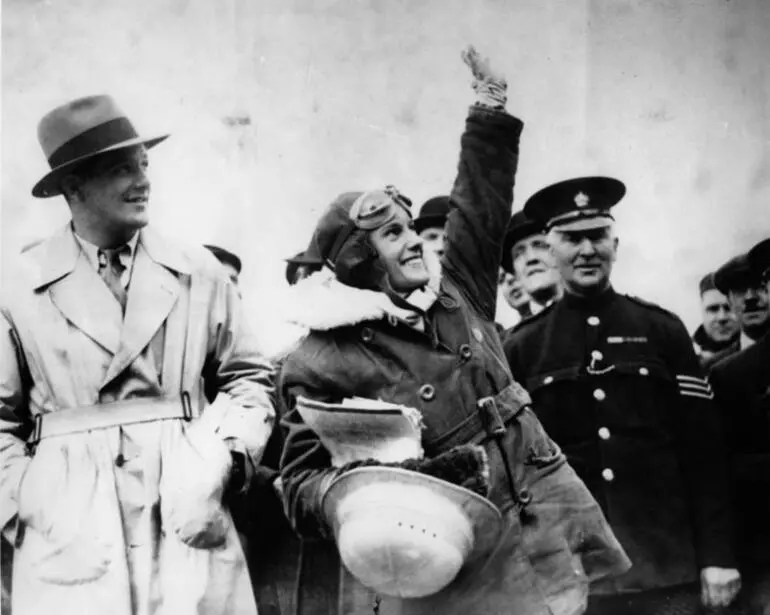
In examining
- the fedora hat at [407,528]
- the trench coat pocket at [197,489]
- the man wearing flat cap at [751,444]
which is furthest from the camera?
the man wearing flat cap at [751,444]

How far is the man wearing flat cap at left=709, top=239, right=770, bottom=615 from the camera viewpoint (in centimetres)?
372

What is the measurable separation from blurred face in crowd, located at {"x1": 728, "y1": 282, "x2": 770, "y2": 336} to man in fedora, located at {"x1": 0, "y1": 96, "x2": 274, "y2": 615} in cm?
143

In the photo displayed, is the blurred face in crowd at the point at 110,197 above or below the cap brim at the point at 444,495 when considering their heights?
above

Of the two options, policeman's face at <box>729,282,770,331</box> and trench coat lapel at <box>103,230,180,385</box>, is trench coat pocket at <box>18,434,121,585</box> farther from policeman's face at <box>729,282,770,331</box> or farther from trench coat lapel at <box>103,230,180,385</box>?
policeman's face at <box>729,282,770,331</box>

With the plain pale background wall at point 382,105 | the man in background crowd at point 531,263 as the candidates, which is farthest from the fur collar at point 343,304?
the man in background crowd at point 531,263

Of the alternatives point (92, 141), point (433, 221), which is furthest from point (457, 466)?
point (92, 141)

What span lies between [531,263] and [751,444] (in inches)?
32.6

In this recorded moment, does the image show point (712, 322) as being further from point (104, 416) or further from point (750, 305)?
point (104, 416)

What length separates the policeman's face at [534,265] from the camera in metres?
3.92

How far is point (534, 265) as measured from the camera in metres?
3.95

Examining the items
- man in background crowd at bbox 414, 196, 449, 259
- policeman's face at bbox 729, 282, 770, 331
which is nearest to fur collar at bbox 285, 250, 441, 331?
man in background crowd at bbox 414, 196, 449, 259

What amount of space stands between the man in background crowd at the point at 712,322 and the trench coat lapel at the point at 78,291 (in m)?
1.69

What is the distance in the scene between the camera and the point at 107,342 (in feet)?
11.5

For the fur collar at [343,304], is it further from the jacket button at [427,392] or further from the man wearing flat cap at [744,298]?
the man wearing flat cap at [744,298]
